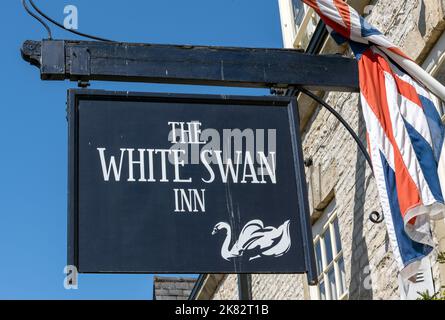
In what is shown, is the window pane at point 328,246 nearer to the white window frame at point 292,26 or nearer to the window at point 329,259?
the window at point 329,259

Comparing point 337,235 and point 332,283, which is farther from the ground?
point 337,235

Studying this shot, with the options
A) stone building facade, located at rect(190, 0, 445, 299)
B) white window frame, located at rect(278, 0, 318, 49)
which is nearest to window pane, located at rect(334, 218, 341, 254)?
stone building facade, located at rect(190, 0, 445, 299)

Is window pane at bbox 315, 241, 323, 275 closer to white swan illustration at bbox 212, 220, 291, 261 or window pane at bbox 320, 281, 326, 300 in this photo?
window pane at bbox 320, 281, 326, 300

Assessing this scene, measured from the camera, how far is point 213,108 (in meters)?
7.94

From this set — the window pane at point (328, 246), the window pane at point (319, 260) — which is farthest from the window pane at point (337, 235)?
the window pane at point (319, 260)

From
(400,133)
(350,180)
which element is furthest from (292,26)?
(400,133)

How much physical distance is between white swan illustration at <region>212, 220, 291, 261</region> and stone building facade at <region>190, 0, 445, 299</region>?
4.44 ft

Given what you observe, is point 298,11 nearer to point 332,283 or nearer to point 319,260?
point 319,260

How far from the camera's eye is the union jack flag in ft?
22.5

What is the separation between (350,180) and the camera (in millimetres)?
9844

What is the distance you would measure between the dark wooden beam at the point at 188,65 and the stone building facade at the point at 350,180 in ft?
2.32

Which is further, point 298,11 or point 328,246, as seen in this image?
point 298,11

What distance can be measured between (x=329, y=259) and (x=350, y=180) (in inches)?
36.2
